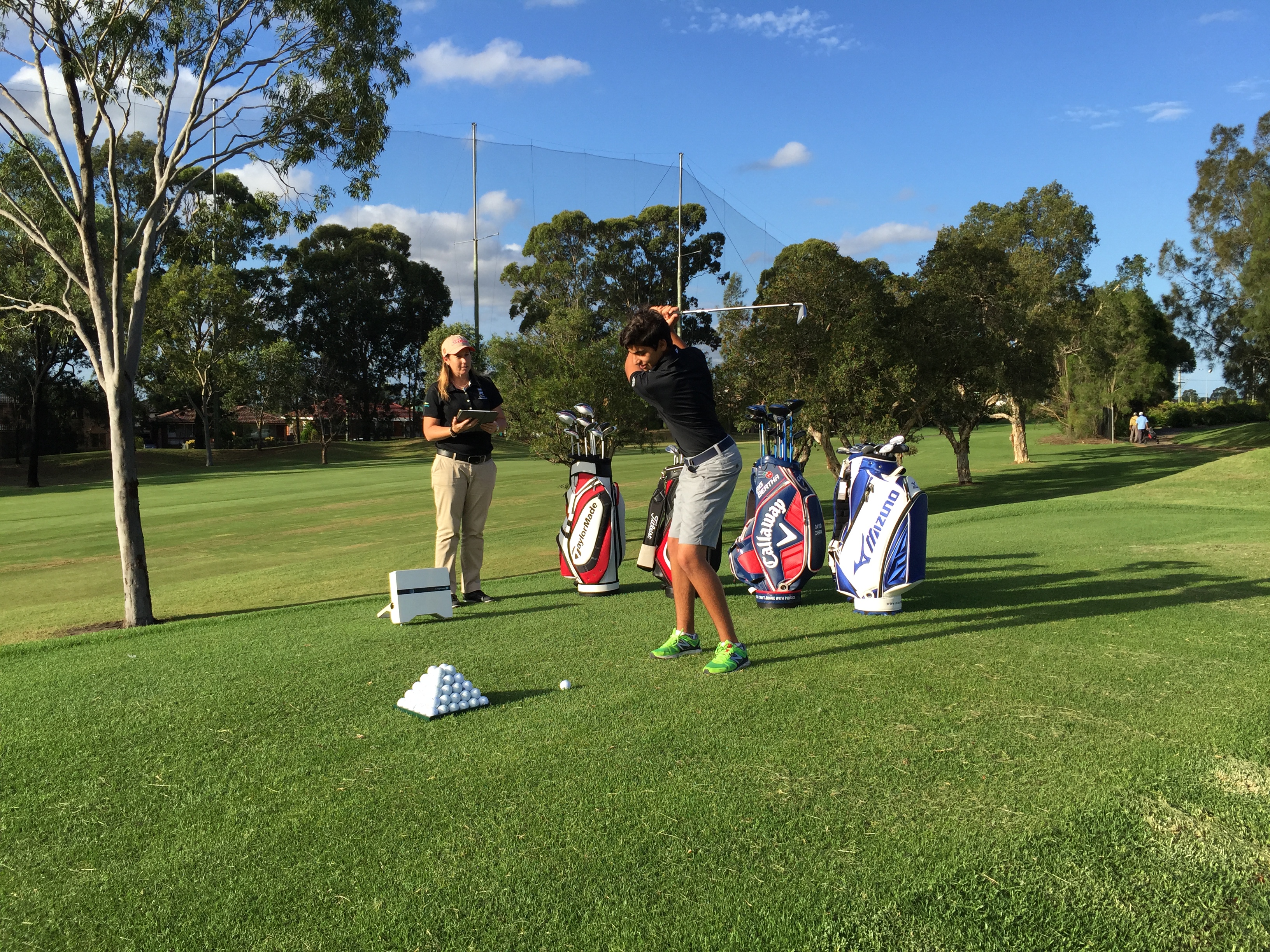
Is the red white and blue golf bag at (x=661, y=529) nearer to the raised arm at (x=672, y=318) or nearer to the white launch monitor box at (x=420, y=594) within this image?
the white launch monitor box at (x=420, y=594)

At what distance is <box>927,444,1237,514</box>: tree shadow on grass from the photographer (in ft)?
74.0

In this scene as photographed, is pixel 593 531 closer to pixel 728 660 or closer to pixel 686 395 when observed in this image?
pixel 686 395

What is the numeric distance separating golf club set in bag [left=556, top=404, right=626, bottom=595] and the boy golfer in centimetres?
206

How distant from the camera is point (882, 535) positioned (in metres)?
6.05

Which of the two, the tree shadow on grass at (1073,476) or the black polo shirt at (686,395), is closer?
the black polo shirt at (686,395)

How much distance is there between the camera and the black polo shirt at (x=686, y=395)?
16.7 feet

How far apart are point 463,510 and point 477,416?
933mm

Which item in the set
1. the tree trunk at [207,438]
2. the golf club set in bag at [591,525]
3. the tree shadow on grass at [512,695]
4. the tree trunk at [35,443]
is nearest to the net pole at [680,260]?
the tree trunk at [207,438]

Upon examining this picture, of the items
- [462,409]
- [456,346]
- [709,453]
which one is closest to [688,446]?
[709,453]

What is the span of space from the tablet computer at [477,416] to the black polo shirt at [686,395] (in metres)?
2.07

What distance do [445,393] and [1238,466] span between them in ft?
50.6

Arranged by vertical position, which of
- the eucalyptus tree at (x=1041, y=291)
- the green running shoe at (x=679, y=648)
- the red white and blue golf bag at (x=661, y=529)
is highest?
the eucalyptus tree at (x=1041, y=291)

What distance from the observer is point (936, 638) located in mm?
5387

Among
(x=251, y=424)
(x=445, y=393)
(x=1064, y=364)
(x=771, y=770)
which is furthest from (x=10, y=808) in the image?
(x=251, y=424)
